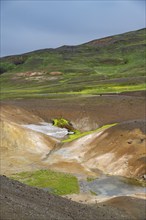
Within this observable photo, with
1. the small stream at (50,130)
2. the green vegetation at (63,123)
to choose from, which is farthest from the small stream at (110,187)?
the green vegetation at (63,123)

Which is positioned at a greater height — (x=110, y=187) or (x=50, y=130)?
(x=50, y=130)

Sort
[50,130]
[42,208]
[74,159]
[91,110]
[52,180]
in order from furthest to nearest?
[91,110] → [50,130] → [74,159] → [52,180] → [42,208]

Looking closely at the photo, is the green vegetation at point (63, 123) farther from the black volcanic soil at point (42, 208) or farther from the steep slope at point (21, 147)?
the black volcanic soil at point (42, 208)

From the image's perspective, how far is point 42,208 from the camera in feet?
83.0

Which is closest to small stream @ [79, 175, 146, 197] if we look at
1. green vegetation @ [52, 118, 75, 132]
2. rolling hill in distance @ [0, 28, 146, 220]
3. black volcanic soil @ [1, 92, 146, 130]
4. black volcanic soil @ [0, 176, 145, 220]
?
rolling hill in distance @ [0, 28, 146, 220]

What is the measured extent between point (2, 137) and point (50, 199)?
30.5 m

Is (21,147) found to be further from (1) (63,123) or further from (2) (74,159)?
(1) (63,123)

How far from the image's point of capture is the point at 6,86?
17062 cm

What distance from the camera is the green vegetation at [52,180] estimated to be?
1658 inches

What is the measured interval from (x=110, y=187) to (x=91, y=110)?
32.9 meters

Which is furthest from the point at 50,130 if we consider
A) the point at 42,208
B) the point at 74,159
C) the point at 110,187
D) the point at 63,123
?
the point at 42,208

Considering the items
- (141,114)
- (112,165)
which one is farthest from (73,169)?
(141,114)

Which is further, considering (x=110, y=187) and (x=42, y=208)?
(x=110, y=187)

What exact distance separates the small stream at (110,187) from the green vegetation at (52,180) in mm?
1118
